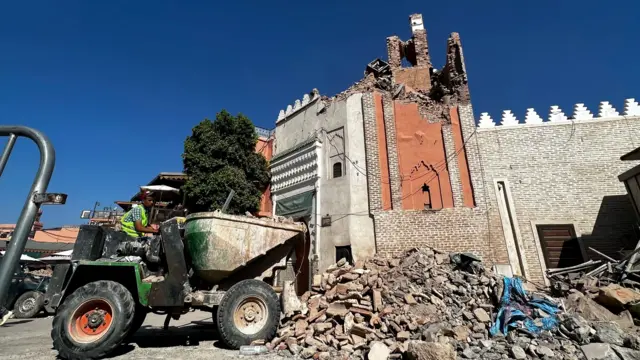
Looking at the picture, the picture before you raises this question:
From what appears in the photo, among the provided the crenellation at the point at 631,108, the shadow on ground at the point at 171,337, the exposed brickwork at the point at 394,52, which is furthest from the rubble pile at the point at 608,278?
the exposed brickwork at the point at 394,52

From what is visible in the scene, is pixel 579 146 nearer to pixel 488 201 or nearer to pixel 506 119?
pixel 506 119

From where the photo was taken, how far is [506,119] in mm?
11383

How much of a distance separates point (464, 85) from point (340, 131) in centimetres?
517

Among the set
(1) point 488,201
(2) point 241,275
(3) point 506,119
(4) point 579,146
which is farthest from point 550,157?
(2) point 241,275

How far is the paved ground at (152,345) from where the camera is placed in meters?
4.61

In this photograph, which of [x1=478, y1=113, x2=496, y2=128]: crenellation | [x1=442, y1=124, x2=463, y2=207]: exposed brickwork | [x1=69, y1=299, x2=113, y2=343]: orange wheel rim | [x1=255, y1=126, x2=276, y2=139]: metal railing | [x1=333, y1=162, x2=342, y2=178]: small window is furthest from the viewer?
[x1=255, y1=126, x2=276, y2=139]: metal railing

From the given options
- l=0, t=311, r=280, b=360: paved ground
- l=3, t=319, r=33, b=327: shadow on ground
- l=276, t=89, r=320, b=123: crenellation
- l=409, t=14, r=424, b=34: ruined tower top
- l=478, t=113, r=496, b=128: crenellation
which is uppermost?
l=409, t=14, r=424, b=34: ruined tower top

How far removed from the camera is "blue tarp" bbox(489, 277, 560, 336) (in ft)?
17.5

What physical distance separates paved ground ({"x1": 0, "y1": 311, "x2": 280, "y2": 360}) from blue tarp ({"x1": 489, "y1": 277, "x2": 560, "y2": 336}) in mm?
4302

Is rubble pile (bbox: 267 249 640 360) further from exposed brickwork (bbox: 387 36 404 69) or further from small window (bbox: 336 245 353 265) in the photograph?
exposed brickwork (bbox: 387 36 404 69)

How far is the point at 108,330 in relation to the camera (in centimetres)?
442

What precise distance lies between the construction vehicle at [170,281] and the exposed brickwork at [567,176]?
27.0ft

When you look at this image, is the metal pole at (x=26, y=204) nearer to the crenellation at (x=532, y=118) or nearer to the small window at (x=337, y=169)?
the small window at (x=337, y=169)

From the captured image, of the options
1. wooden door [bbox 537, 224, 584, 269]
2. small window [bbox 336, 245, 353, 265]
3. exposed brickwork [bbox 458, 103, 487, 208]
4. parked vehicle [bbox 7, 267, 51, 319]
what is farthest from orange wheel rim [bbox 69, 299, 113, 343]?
wooden door [bbox 537, 224, 584, 269]
